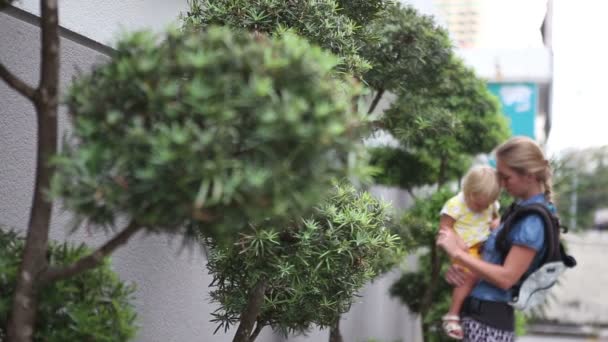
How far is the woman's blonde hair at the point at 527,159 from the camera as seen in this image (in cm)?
327

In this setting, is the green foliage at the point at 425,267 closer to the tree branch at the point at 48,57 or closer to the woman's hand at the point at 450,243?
the woman's hand at the point at 450,243

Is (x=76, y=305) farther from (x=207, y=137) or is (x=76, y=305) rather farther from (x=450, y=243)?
(x=450, y=243)

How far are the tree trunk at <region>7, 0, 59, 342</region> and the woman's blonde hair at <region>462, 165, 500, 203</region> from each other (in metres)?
2.70

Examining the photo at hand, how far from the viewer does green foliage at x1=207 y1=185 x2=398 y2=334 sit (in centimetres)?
271

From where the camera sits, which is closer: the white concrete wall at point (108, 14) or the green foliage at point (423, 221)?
the white concrete wall at point (108, 14)

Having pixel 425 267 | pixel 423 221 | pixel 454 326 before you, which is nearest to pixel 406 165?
pixel 423 221

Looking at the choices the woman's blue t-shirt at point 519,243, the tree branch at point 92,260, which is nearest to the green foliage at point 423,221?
the woman's blue t-shirt at point 519,243

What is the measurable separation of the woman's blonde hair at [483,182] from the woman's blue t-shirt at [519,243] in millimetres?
511

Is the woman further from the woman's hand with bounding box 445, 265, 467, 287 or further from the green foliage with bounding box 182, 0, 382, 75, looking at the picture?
the green foliage with bounding box 182, 0, 382, 75

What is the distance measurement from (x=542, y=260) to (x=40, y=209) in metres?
2.41

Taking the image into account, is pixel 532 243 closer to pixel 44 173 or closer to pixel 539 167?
pixel 539 167

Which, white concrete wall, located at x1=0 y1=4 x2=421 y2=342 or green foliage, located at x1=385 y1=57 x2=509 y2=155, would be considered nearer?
white concrete wall, located at x1=0 y1=4 x2=421 y2=342

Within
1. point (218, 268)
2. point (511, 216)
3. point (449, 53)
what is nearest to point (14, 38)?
point (218, 268)

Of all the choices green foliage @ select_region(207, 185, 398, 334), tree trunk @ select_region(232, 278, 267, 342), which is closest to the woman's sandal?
green foliage @ select_region(207, 185, 398, 334)
